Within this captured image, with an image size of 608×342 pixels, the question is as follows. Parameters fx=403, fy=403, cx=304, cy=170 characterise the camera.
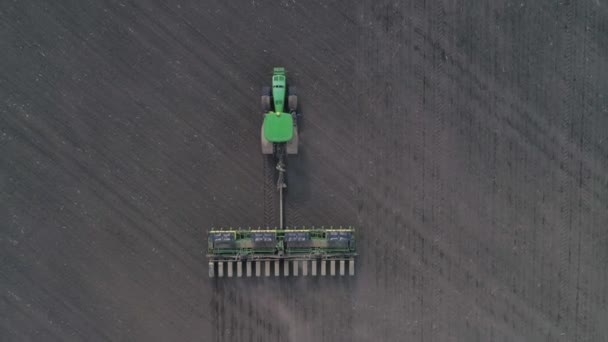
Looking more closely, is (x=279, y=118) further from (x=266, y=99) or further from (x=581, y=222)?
(x=581, y=222)

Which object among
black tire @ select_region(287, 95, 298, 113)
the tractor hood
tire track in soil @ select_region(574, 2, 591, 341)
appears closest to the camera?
the tractor hood

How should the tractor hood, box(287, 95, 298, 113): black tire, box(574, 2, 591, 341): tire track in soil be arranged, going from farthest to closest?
1. box(574, 2, 591, 341): tire track in soil
2. box(287, 95, 298, 113): black tire
3. the tractor hood

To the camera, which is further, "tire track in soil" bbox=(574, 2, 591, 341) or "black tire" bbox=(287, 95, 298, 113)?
"tire track in soil" bbox=(574, 2, 591, 341)

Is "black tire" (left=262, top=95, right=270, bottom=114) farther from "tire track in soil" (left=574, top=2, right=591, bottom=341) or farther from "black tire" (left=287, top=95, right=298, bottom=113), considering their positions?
"tire track in soil" (left=574, top=2, right=591, bottom=341)

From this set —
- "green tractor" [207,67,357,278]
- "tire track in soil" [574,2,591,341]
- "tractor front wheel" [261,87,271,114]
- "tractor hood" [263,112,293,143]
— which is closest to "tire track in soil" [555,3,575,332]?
"tire track in soil" [574,2,591,341]

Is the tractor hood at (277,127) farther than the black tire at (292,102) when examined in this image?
No

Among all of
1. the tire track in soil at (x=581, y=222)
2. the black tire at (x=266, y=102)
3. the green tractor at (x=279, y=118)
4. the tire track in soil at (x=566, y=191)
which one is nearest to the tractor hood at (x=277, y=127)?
the green tractor at (x=279, y=118)

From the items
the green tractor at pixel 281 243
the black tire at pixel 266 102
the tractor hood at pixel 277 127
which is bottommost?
the green tractor at pixel 281 243

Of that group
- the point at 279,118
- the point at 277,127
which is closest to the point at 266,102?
the point at 279,118

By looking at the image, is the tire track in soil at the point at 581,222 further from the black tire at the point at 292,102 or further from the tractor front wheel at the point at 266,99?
the tractor front wheel at the point at 266,99

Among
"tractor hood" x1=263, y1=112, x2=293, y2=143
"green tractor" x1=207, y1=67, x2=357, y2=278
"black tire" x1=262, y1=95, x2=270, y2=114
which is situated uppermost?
"black tire" x1=262, y1=95, x2=270, y2=114
